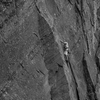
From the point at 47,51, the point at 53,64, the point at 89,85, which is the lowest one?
the point at 89,85

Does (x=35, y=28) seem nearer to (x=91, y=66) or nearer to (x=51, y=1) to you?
(x=51, y=1)

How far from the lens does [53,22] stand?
21516 millimetres

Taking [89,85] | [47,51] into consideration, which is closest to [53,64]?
[47,51]

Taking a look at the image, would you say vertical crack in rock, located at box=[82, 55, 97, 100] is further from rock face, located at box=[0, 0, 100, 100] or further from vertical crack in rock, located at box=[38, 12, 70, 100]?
vertical crack in rock, located at box=[38, 12, 70, 100]

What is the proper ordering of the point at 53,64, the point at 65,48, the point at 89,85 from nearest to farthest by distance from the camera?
the point at 53,64 < the point at 65,48 < the point at 89,85

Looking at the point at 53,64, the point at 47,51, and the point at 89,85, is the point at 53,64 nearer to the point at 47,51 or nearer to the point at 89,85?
the point at 47,51

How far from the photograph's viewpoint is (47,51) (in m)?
20.8

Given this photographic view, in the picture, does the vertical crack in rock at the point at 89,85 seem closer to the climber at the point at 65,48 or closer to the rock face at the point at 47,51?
the rock face at the point at 47,51

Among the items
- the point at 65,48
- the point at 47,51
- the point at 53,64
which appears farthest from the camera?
the point at 65,48

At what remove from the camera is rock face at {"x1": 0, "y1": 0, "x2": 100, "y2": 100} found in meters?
17.4

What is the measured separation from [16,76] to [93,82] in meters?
12.0

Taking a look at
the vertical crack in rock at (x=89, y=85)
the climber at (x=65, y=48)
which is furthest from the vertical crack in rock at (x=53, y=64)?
the vertical crack in rock at (x=89, y=85)

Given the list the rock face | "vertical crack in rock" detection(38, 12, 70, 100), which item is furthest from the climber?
"vertical crack in rock" detection(38, 12, 70, 100)

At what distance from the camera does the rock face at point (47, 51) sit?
17438mm
